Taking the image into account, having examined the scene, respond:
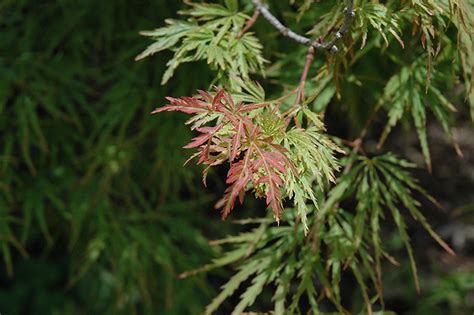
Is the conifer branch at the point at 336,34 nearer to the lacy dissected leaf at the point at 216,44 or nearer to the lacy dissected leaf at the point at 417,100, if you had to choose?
Result: the lacy dissected leaf at the point at 216,44

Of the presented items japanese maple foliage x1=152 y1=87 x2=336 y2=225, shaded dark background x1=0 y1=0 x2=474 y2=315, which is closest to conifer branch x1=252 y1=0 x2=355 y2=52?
japanese maple foliage x1=152 y1=87 x2=336 y2=225

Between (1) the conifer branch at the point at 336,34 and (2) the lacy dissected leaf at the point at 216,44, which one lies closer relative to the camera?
(1) the conifer branch at the point at 336,34

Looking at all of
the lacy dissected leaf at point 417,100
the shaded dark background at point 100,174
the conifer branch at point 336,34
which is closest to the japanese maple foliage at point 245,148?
the conifer branch at point 336,34

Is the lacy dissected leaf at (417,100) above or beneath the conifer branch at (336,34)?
beneath

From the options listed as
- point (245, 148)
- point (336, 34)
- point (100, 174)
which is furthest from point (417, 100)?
point (100, 174)

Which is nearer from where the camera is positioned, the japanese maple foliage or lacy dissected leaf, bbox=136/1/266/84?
the japanese maple foliage

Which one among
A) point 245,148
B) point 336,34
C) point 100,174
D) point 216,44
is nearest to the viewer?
point 245,148

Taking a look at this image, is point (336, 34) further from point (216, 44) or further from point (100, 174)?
point (100, 174)

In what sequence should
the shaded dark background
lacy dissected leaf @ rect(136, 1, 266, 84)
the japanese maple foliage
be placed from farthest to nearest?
the shaded dark background < lacy dissected leaf @ rect(136, 1, 266, 84) < the japanese maple foliage

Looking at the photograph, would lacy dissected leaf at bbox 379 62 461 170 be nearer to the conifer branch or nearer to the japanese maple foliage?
the conifer branch

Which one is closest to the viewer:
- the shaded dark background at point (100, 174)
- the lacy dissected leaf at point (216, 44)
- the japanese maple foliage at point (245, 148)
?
the japanese maple foliage at point (245, 148)
